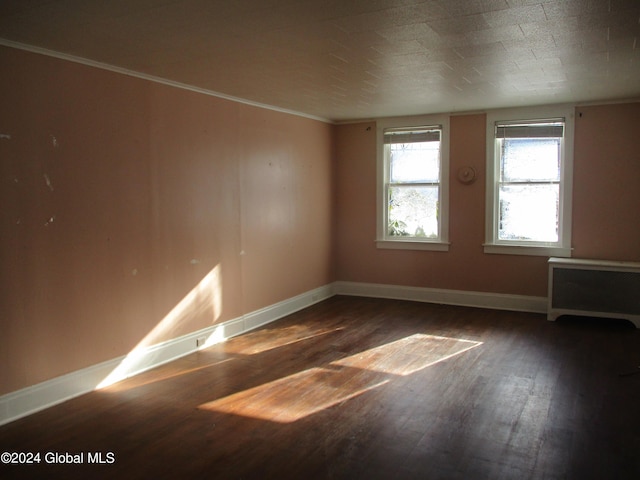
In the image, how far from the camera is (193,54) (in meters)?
3.56

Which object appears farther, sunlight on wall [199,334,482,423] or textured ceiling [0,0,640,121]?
sunlight on wall [199,334,482,423]

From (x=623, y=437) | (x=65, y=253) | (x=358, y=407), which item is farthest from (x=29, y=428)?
(x=623, y=437)

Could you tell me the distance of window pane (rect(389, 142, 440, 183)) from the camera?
21.8ft

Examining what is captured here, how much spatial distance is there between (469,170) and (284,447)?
447 centimetres

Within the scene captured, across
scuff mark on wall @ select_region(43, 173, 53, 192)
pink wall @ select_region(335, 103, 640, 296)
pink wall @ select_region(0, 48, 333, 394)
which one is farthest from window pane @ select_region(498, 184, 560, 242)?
scuff mark on wall @ select_region(43, 173, 53, 192)

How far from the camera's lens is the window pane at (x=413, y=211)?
6707 mm

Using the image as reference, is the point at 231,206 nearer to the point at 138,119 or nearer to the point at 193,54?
the point at 138,119

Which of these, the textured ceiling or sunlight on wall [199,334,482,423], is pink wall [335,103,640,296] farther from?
sunlight on wall [199,334,482,423]

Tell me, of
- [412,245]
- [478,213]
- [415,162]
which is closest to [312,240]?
[412,245]

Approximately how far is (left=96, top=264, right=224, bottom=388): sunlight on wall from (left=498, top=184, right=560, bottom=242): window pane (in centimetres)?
354

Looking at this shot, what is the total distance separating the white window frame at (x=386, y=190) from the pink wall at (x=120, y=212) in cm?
152

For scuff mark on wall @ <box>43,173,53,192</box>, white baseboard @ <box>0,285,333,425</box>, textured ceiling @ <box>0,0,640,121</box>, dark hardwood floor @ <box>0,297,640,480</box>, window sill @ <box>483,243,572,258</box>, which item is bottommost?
dark hardwood floor @ <box>0,297,640,480</box>

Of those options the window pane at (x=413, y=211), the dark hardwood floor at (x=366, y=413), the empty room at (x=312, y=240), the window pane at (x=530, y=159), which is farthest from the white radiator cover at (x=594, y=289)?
the window pane at (x=413, y=211)

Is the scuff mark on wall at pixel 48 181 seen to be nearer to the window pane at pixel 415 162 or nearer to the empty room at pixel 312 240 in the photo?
the empty room at pixel 312 240
